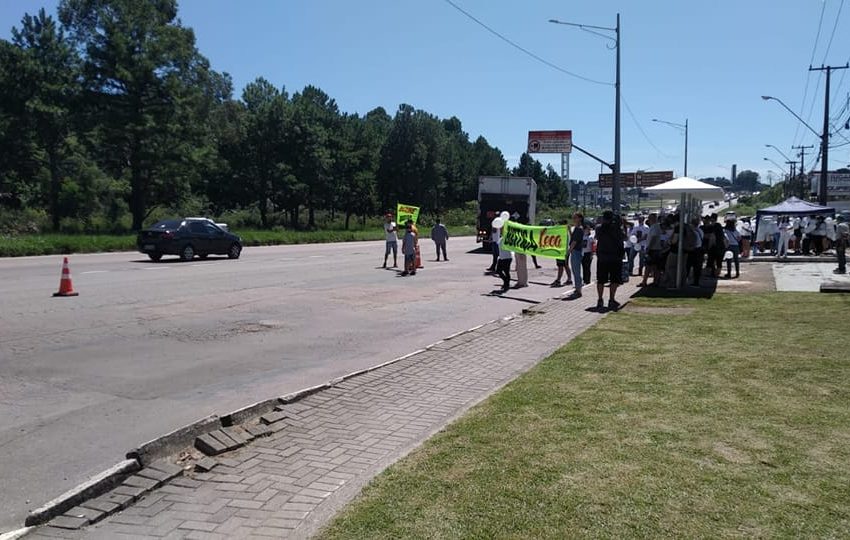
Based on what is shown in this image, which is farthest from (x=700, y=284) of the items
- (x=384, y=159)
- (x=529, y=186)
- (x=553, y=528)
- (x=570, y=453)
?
(x=384, y=159)

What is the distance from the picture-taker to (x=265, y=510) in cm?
448

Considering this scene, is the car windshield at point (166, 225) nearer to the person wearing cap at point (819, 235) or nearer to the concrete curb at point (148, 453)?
the concrete curb at point (148, 453)

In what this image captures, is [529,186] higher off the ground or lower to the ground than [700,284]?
higher

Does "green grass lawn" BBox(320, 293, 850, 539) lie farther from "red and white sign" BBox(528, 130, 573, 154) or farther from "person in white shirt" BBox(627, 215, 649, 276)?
"red and white sign" BBox(528, 130, 573, 154)

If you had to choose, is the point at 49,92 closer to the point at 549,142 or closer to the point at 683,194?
the point at 683,194

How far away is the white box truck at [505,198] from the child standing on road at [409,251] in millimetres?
13421

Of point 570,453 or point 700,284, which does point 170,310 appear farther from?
point 700,284

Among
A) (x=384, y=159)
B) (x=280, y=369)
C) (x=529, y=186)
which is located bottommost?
(x=280, y=369)

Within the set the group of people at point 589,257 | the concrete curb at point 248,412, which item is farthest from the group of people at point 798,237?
the concrete curb at point 248,412

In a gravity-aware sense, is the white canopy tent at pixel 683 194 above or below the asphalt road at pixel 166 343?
above

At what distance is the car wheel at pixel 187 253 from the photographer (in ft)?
88.0

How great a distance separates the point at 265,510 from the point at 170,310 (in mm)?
9315

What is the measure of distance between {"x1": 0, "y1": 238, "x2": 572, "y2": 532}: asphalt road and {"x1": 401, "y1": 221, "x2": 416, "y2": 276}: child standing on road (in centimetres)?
110

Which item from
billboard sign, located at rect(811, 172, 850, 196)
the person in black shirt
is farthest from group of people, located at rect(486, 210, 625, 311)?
billboard sign, located at rect(811, 172, 850, 196)
